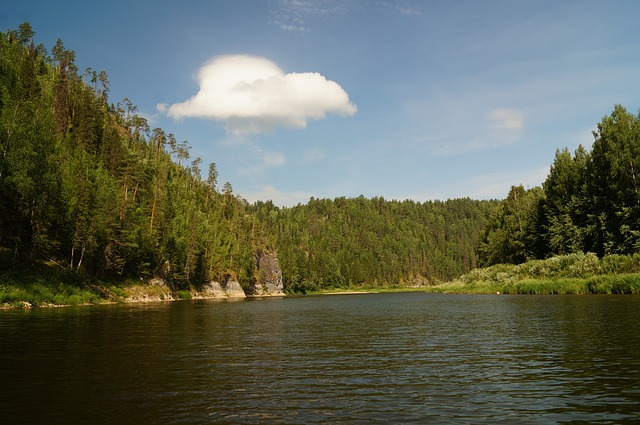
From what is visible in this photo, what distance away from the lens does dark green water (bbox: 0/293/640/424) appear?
12141mm

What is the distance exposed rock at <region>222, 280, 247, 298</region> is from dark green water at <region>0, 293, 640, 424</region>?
373ft

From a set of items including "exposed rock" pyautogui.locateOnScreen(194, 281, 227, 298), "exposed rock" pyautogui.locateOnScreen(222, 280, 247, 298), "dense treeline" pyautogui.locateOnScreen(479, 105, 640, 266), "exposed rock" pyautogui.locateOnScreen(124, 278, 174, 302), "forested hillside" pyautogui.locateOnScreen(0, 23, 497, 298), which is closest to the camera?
"forested hillside" pyautogui.locateOnScreen(0, 23, 497, 298)

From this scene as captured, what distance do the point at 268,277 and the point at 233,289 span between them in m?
38.6

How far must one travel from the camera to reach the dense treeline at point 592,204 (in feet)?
259

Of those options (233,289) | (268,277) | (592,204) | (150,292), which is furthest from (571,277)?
(268,277)

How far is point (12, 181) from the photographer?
2196 inches

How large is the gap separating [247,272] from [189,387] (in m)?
147

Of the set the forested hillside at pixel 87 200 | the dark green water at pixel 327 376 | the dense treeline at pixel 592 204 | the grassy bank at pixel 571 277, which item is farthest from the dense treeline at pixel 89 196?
the dense treeline at pixel 592 204

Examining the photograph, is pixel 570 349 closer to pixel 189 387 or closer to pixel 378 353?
pixel 378 353

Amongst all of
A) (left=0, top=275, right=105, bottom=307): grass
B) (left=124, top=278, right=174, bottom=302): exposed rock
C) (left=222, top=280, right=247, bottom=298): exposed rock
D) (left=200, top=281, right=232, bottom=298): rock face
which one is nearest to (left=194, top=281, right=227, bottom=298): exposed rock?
(left=200, top=281, right=232, bottom=298): rock face

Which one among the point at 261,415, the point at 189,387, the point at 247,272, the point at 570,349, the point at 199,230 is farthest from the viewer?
the point at 247,272

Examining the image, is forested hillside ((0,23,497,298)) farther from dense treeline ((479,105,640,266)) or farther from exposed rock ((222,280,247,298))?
dense treeline ((479,105,640,266))

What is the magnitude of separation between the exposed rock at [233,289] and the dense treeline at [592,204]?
280ft

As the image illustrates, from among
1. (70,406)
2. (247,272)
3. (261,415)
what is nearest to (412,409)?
(261,415)
